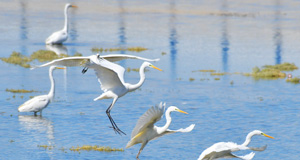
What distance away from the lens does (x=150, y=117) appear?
1156 centimetres

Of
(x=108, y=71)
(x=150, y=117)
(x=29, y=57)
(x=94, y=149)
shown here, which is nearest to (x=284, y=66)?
(x=29, y=57)

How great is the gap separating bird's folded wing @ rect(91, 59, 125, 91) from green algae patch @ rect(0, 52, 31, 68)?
10.7 metres

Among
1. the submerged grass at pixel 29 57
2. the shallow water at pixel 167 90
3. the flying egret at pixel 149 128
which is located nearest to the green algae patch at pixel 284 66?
the shallow water at pixel 167 90

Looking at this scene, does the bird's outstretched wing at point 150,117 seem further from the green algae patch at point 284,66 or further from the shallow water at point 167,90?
the green algae patch at point 284,66

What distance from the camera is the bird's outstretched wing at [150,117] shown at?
11.1m

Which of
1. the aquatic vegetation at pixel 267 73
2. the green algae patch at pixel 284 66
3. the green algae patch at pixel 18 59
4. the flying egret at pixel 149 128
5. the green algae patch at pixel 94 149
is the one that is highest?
the green algae patch at pixel 18 59

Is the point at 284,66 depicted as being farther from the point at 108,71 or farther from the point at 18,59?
the point at 108,71

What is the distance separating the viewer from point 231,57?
28422mm

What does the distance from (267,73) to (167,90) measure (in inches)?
191

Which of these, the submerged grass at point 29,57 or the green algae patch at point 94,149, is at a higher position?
the submerged grass at point 29,57

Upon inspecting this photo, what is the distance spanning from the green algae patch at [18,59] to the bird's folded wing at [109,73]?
35.2ft

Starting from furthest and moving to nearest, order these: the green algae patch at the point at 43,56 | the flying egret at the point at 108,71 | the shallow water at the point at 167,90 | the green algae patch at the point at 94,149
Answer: the green algae patch at the point at 43,56, the shallow water at the point at 167,90, the green algae patch at the point at 94,149, the flying egret at the point at 108,71

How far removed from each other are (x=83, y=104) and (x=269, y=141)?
5.89 metres

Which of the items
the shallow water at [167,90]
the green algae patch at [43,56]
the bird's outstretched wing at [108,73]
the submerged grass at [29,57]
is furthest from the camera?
the green algae patch at [43,56]
